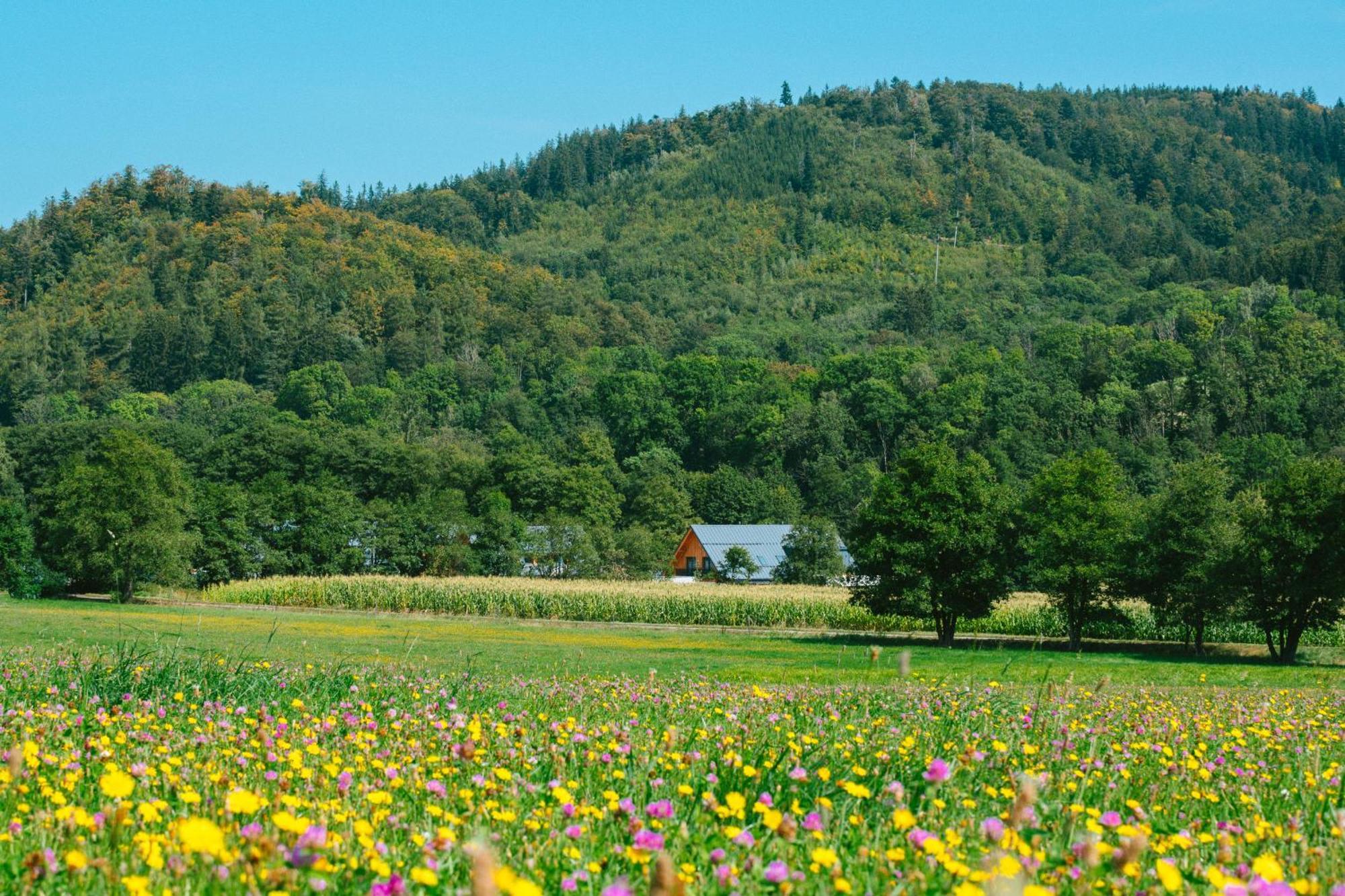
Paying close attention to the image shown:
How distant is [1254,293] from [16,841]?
142964 millimetres

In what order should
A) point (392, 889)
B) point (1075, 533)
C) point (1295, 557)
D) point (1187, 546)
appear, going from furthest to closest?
point (1075, 533)
point (1187, 546)
point (1295, 557)
point (392, 889)

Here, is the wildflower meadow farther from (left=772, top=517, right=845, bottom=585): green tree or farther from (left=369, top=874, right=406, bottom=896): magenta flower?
(left=772, top=517, right=845, bottom=585): green tree

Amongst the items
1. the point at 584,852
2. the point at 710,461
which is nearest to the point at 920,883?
the point at 584,852

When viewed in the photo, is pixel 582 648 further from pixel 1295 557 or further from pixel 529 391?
pixel 529 391

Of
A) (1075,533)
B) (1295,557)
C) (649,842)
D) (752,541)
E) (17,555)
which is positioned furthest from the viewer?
(752,541)

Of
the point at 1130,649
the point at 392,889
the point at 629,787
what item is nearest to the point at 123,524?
the point at 1130,649

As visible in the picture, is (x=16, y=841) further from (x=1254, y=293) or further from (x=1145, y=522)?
(x=1254, y=293)

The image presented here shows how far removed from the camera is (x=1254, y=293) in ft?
428

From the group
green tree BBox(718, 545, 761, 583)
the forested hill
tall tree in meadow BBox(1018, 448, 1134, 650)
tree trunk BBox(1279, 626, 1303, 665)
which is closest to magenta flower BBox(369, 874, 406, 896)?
A: tree trunk BBox(1279, 626, 1303, 665)

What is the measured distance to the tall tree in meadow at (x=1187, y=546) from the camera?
125 feet

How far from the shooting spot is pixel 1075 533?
3953 cm

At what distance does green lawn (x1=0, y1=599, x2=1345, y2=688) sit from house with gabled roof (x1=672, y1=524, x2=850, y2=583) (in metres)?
34.3

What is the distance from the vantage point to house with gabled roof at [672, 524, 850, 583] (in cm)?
8138

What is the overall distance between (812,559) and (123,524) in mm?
36705
